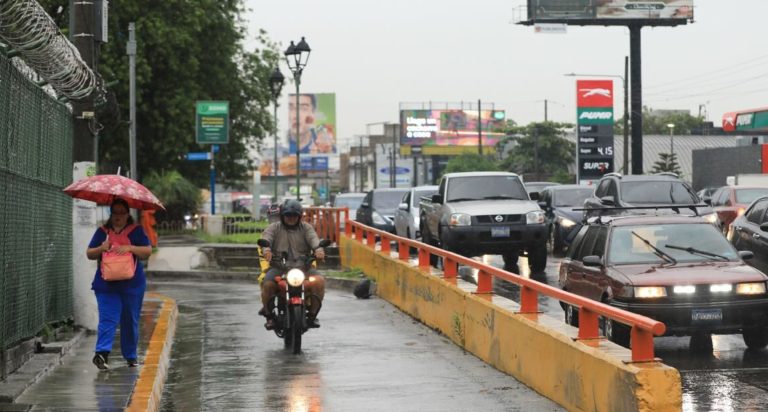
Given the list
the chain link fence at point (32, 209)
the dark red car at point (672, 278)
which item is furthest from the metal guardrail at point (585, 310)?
the chain link fence at point (32, 209)

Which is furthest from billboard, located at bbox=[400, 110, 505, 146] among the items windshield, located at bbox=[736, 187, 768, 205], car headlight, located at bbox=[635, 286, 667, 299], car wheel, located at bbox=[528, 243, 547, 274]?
car headlight, located at bbox=[635, 286, 667, 299]

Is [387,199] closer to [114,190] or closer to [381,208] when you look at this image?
[381,208]

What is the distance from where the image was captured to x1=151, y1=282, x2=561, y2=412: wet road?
11.4 m

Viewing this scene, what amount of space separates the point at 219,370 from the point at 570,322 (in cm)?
408

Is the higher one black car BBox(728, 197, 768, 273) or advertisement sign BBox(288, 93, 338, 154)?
advertisement sign BBox(288, 93, 338, 154)

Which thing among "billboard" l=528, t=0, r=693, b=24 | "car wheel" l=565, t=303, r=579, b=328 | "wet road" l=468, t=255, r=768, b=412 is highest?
"billboard" l=528, t=0, r=693, b=24

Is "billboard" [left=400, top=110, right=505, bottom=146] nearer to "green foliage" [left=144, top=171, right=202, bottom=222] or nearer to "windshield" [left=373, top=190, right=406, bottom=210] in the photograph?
"green foliage" [left=144, top=171, right=202, bottom=222]

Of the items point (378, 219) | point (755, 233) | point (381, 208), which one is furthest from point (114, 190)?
point (381, 208)

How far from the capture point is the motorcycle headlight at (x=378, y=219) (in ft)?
113

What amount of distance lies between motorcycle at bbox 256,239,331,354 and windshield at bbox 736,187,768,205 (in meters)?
17.5

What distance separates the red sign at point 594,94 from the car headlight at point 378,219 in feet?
124

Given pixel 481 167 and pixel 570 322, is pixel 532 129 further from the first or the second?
pixel 570 322

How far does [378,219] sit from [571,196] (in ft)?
17.4

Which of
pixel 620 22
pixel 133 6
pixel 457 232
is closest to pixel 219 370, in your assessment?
pixel 457 232
